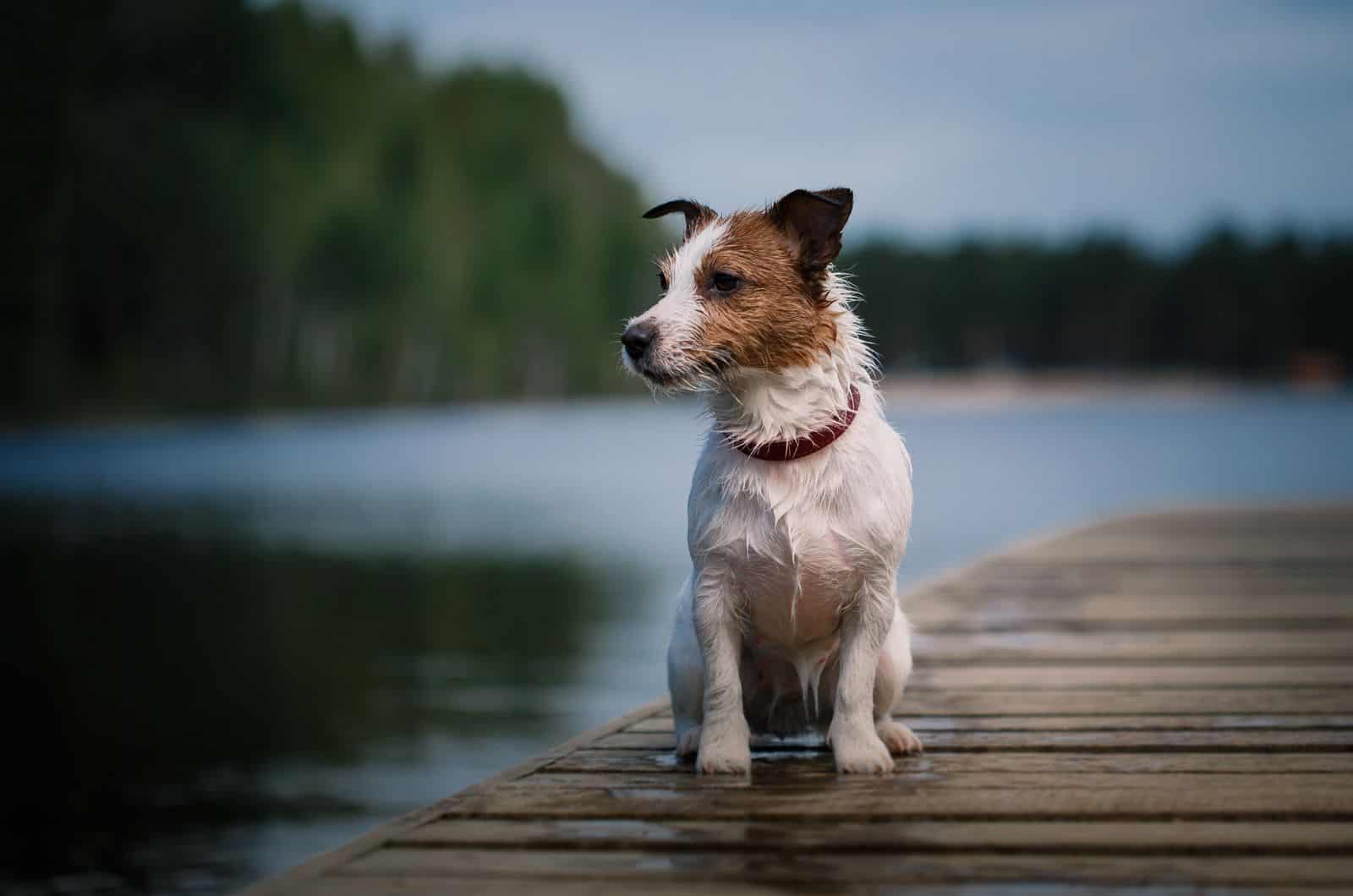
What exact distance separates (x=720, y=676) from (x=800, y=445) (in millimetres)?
562

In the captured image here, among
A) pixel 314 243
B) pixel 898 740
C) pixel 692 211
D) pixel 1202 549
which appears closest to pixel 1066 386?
pixel 314 243

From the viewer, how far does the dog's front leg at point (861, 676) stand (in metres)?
3.54

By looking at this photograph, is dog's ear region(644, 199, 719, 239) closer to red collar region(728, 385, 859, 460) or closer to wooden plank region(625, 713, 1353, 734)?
red collar region(728, 385, 859, 460)

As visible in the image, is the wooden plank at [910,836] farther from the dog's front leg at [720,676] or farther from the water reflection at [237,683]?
the water reflection at [237,683]

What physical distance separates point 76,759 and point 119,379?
43.5 metres

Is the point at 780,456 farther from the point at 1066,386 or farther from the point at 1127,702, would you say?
the point at 1066,386

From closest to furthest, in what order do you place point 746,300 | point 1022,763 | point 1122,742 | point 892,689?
point 746,300
point 1022,763
point 892,689
point 1122,742

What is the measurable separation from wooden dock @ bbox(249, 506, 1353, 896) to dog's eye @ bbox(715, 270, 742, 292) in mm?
1111

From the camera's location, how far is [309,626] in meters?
16.2

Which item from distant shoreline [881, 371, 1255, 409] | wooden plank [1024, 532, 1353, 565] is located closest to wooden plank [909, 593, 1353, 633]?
wooden plank [1024, 532, 1353, 565]

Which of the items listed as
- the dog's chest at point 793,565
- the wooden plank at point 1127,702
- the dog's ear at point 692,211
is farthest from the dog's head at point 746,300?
the wooden plank at point 1127,702

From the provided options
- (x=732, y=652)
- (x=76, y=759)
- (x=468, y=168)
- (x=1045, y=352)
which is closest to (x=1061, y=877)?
(x=732, y=652)

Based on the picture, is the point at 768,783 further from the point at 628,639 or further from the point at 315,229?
the point at 315,229

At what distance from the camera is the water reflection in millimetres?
9484
